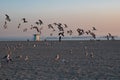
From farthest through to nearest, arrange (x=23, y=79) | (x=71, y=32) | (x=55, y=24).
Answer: (x=71, y=32)
(x=55, y=24)
(x=23, y=79)

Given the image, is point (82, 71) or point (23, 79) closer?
point (23, 79)

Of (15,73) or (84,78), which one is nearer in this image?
(84,78)

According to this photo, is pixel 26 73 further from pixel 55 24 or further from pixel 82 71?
pixel 55 24

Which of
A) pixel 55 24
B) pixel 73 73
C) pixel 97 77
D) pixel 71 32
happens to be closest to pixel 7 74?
pixel 73 73

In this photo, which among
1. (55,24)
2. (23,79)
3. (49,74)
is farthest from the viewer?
(55,24)

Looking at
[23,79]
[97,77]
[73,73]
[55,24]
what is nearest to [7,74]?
[23,79]

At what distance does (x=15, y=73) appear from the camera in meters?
20.1

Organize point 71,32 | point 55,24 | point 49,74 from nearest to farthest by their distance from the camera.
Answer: point 49,74 → point 55,24 → point 71,32

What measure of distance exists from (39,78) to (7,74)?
257cm

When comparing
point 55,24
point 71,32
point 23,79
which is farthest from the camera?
point 71,32

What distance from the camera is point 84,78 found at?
17750 millimetres

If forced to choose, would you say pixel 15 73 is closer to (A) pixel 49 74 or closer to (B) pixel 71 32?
(A) pixel 49 74

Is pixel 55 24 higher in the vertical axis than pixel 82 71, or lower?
higher

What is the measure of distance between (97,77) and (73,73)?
2.01 m
